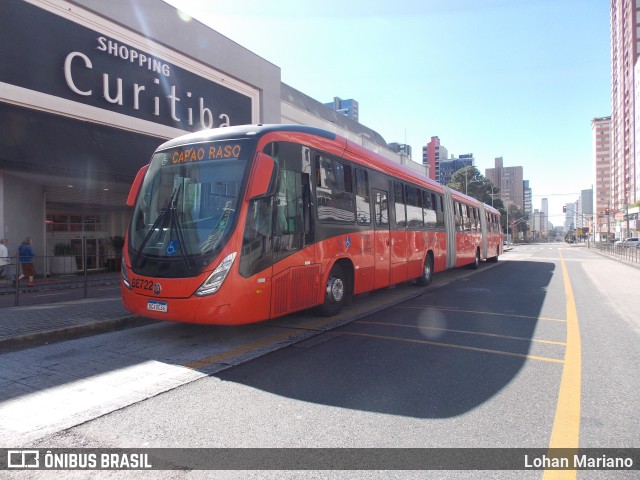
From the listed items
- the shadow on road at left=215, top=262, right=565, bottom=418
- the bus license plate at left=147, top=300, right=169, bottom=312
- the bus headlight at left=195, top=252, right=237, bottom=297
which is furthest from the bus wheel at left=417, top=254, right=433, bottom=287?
the bus license plate at left=147, top=300, right=169, bottom=312

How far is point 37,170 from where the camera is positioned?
13.0m

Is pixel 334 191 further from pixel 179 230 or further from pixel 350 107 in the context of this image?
pixel 350 107

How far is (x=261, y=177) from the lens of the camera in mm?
5652

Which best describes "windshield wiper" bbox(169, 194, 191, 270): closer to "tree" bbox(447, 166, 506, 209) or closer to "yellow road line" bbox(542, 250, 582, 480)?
"yellow road line" bbox(542, 250, 582, 480)

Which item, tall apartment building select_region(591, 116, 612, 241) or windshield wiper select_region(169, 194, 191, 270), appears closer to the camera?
windshield wiper select_region(169, 194, 191, 270)

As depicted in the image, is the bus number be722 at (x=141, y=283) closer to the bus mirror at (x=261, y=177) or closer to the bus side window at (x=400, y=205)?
the bus mirror at (x=261, y=177)

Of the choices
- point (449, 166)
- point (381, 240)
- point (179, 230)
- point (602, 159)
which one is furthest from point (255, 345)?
point (602, 159)

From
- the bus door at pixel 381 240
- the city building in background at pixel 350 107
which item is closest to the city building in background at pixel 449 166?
the city building in background at pixel 350 107

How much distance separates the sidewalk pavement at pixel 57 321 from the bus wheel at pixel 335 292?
3.44 meters

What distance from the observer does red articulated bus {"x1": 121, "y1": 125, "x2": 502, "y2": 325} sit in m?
5.59

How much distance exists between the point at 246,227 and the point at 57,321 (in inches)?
165

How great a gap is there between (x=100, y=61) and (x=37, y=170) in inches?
185

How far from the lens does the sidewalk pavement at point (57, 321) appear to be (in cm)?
625

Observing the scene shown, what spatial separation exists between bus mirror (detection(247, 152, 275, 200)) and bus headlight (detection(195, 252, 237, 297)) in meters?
0.95
